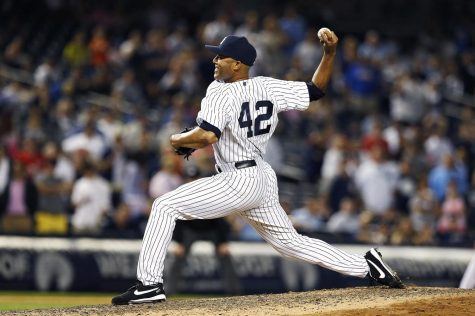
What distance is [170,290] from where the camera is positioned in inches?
496

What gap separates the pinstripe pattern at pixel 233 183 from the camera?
7852mm

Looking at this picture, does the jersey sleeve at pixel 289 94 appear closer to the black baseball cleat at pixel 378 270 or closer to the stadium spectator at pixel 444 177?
the black baseball cleat at pixel 378 270

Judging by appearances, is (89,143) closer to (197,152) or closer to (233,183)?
(197,152)

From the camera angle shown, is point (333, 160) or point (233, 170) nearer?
point (233, 170)

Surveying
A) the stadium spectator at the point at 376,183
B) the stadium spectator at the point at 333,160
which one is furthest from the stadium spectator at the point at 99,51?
the stadium spectator at the point at 376,183

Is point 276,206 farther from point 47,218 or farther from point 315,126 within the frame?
point 315,126

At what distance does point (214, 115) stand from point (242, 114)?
284mm

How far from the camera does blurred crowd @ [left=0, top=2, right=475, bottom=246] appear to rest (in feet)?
47.1

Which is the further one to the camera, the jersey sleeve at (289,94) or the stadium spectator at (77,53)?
the stadium spectator at (77,53)

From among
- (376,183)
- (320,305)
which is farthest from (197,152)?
(320,305)

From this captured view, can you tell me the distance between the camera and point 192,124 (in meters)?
15.8

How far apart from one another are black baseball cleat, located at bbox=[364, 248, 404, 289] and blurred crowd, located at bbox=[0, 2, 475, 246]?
3972 millimetres

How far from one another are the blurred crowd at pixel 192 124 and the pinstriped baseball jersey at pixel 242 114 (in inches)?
163

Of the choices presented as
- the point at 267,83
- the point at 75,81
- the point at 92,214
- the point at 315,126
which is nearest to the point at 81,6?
the point at 75,81
